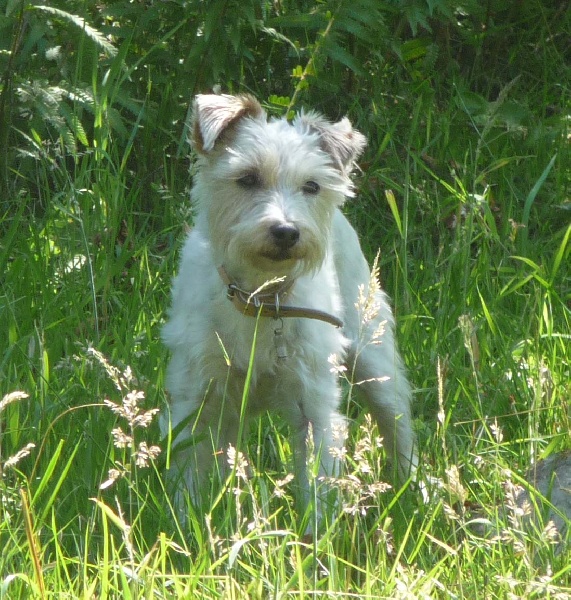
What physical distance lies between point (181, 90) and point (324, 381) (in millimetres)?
2084

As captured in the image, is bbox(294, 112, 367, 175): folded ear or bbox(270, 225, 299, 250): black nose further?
bbox(294, 112, 367, 175): folded ear

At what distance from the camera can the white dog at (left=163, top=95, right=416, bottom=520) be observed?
142 inches

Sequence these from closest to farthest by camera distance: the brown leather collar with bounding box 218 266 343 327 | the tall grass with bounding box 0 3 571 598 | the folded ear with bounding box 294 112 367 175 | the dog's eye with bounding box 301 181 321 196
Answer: the tall grass with bounding box 0 3 571 598, the brown leather collar with bounding box 218 266 343 327, the dog's eye with bounding box 301 181 321 196, the folded ear with bounding box 294 112 367 175

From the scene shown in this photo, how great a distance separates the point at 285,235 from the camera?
3.52 meters

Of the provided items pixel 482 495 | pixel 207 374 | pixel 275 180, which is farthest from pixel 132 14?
pixel 482 495

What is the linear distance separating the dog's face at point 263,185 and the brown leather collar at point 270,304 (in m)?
0.05

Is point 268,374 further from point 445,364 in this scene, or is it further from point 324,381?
point 445,364

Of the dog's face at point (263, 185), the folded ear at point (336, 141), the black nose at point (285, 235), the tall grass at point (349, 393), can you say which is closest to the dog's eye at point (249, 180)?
the dog's face at point (263, 185)

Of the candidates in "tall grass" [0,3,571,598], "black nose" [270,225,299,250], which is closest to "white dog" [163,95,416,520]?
"black nose" [270,225,299,250]

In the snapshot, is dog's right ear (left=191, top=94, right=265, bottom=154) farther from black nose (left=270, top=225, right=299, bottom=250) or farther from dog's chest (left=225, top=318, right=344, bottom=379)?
dog's chest (left=225, top=318, right=344, bottom=379)

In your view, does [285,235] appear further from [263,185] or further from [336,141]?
[336,141]

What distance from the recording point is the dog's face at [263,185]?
11.7 feet

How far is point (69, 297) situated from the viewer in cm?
438

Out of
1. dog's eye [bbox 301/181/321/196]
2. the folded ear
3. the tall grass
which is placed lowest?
the tall grass
